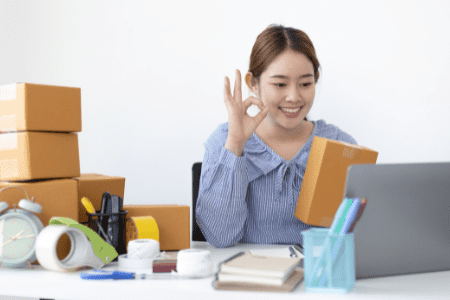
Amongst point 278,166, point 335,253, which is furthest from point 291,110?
point 335,253

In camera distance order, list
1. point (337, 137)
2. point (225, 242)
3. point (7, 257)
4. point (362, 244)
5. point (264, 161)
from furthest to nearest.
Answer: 1. point (337, 137)
2. point (264, 161)
3. point (225, 242)
4. point (7, 257)
5. point (362, 244)

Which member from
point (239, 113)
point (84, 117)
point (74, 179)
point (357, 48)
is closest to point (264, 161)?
point (239, 113)

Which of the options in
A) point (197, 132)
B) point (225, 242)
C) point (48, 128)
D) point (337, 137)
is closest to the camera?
point (48, 128)

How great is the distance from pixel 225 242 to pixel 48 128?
54 centimetres

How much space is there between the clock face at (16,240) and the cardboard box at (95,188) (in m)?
0.15

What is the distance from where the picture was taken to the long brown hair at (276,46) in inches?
56.6

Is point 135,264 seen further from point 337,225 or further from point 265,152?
point 265,152

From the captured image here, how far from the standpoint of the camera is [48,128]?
1019 mm

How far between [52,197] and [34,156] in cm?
10

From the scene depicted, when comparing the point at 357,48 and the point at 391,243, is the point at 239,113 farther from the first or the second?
the point at 357,48

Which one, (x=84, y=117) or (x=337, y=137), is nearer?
(x=337, y=137)

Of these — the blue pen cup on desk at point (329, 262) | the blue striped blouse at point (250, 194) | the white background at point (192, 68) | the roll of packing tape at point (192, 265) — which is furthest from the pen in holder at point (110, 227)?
the white background at point (192, 68)

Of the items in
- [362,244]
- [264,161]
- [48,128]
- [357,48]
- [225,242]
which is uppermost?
[357,48]

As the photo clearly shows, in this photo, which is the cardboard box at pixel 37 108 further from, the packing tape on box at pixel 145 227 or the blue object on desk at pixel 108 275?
the blue object on desk at pixel 108 275
